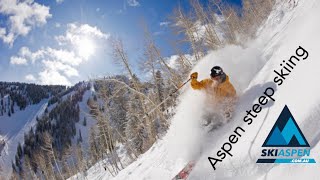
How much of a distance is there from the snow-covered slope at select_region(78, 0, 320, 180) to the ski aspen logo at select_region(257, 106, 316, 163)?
0.31 ft

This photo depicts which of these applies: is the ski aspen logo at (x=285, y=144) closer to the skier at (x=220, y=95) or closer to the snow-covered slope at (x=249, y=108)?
the snow-covered slope at (x=249, y=108)

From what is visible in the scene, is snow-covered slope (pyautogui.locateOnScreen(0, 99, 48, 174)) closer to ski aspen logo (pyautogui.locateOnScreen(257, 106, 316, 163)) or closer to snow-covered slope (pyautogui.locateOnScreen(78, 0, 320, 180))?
snow-covered slope (pyautogui.locateOnScreen(78, 0, 320, 180))

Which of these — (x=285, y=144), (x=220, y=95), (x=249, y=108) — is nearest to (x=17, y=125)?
(x=220, y=95)

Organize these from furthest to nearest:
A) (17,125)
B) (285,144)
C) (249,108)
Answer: (17,125) < (249,108) < (285,144)

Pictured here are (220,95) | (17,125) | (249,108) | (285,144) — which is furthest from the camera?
(17,125)

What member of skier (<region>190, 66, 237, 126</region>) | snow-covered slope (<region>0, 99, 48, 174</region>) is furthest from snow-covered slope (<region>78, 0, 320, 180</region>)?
snow-covered slope (<region>0, 99, 48, 174</region>)

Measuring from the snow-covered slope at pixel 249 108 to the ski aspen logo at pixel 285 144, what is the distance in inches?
3.8

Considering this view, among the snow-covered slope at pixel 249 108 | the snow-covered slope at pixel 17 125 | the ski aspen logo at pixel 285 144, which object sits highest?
the snow-covered slope at pixel 17 125

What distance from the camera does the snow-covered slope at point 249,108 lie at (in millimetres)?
5020

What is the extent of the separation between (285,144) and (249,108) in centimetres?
215

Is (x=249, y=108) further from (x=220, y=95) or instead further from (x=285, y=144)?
(x=285, y=144)

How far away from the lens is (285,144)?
5.11 m

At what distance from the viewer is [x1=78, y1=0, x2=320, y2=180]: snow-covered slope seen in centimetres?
502

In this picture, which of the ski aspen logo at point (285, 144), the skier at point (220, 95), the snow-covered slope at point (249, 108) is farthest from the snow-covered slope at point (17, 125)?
the ski aspen logo at point (285, 144)
